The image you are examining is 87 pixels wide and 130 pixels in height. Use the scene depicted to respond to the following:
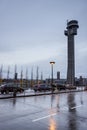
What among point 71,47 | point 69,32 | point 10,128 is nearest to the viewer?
point 10,128

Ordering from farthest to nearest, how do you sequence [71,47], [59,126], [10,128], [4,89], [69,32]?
[69,32], [71,47], [4,89], [59,126], [10,128]

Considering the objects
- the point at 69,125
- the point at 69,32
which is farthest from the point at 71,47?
the point at 69,125

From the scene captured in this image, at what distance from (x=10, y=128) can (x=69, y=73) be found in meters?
148

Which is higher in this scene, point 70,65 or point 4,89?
point 70,65

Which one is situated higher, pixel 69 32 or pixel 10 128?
pixel 69 32

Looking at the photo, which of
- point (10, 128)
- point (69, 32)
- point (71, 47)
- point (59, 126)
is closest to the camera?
point (10, 128)

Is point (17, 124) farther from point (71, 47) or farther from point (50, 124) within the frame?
point (71, 47)

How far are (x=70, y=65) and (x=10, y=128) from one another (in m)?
145

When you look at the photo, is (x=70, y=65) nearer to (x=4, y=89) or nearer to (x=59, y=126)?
(x=4, y=89)

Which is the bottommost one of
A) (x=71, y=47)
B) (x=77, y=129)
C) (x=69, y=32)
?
(x=77, y=129)

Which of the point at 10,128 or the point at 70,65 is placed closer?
the point at 10,128

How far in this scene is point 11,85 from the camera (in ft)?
138

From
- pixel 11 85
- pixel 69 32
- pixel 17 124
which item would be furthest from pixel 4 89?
pixel 69 32

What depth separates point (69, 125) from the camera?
38.3 feet
